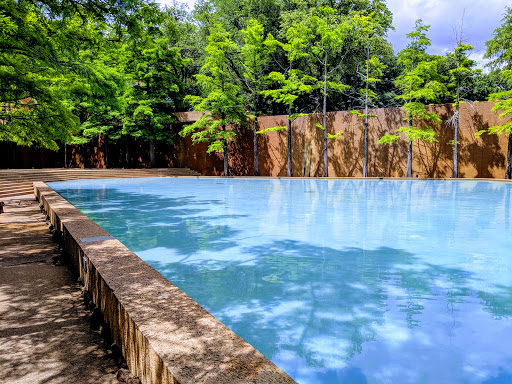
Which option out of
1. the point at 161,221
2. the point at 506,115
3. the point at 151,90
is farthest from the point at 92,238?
the point at 151,90

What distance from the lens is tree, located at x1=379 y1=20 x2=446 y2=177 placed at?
20625 millimetres

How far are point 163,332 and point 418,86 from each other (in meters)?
23.4

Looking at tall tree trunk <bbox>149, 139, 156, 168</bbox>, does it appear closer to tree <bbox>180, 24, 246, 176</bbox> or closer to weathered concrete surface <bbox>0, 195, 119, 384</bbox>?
tree <bbox>180, 24, 246, 176</bbox>

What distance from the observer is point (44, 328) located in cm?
314

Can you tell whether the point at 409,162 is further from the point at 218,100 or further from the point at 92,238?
the point at 92,238

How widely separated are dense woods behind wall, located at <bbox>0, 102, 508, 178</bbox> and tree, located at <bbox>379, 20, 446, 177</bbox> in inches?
29.7

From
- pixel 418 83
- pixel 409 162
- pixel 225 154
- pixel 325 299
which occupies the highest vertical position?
pixel 418 83

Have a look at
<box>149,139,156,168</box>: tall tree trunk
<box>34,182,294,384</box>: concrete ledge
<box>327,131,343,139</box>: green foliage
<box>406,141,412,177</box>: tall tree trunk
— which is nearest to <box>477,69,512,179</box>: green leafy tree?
<box>406,141,412,177</box>: tall tree trunk

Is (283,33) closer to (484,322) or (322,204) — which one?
(322,204)

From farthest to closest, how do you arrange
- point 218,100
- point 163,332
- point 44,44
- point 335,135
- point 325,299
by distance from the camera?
point 218,100 → point 335,135 → point 44,44 → point 325,299 → point 163,332

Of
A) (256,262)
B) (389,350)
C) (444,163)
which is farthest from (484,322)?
(444,163)

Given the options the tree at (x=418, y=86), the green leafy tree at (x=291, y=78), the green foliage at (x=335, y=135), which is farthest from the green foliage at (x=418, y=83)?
the green leafy tree at (x=291, y=78)

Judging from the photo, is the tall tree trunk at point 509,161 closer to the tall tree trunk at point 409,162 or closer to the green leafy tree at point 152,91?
the tall tree trunk at point 409,162

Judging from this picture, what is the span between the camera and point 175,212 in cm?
1095
